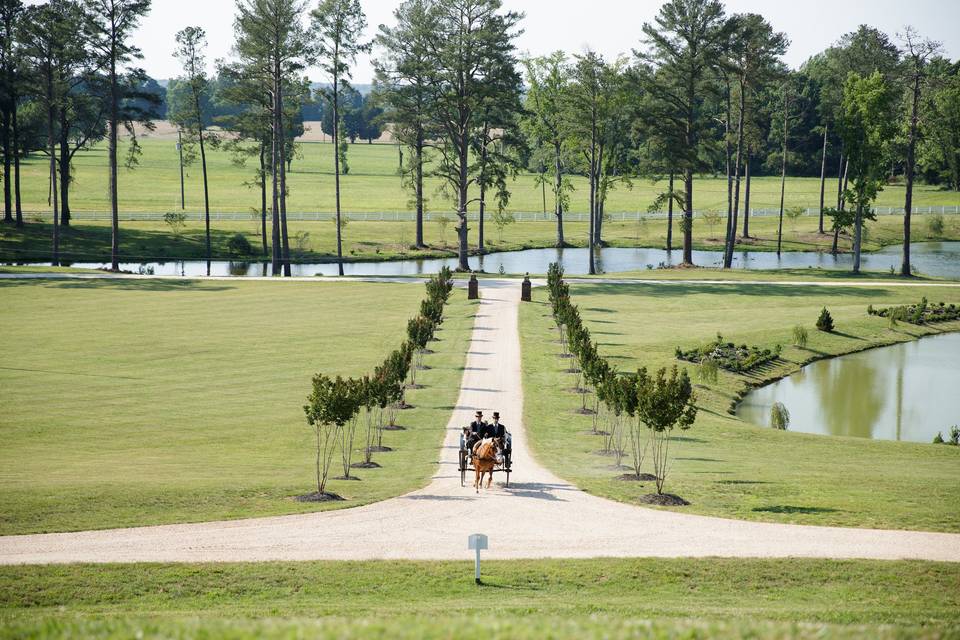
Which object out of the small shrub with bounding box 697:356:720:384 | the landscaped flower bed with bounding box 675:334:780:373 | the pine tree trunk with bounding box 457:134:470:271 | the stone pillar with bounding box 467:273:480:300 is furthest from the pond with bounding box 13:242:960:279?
the small shrub with bounding box 697:356:720:384

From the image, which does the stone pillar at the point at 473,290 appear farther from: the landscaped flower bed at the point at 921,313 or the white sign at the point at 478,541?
the white sign at the point at 478,541

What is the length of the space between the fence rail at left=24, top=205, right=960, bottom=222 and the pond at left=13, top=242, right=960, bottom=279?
1343cm

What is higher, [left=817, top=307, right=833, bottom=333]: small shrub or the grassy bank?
the grassy bank

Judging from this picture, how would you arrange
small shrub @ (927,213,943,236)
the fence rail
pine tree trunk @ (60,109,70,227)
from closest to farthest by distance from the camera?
pine tree trunk @ (60,109,70,227)
the fence rail
small shrub @ (927,213,943,236)

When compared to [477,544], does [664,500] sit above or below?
below

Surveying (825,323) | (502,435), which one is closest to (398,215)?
(825,323)

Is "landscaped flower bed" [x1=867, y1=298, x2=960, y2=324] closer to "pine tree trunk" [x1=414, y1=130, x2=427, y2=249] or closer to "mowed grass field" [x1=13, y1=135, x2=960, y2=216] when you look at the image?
"pine tree trunk" [x1=414, y1=130, x2=427, y2=249]

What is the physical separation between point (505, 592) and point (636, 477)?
26.4 feet

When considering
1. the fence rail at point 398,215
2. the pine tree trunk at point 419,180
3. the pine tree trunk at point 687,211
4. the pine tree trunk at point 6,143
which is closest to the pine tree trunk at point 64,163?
the pine tree trunk at point 6,143

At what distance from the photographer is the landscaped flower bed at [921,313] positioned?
4638 centimetres

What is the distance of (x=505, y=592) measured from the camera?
13.7 meters

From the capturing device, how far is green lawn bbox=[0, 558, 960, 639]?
12.3 metres

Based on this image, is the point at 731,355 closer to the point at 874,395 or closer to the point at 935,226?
the point at 874,395

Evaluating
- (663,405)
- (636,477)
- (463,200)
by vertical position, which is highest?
(463,200)
